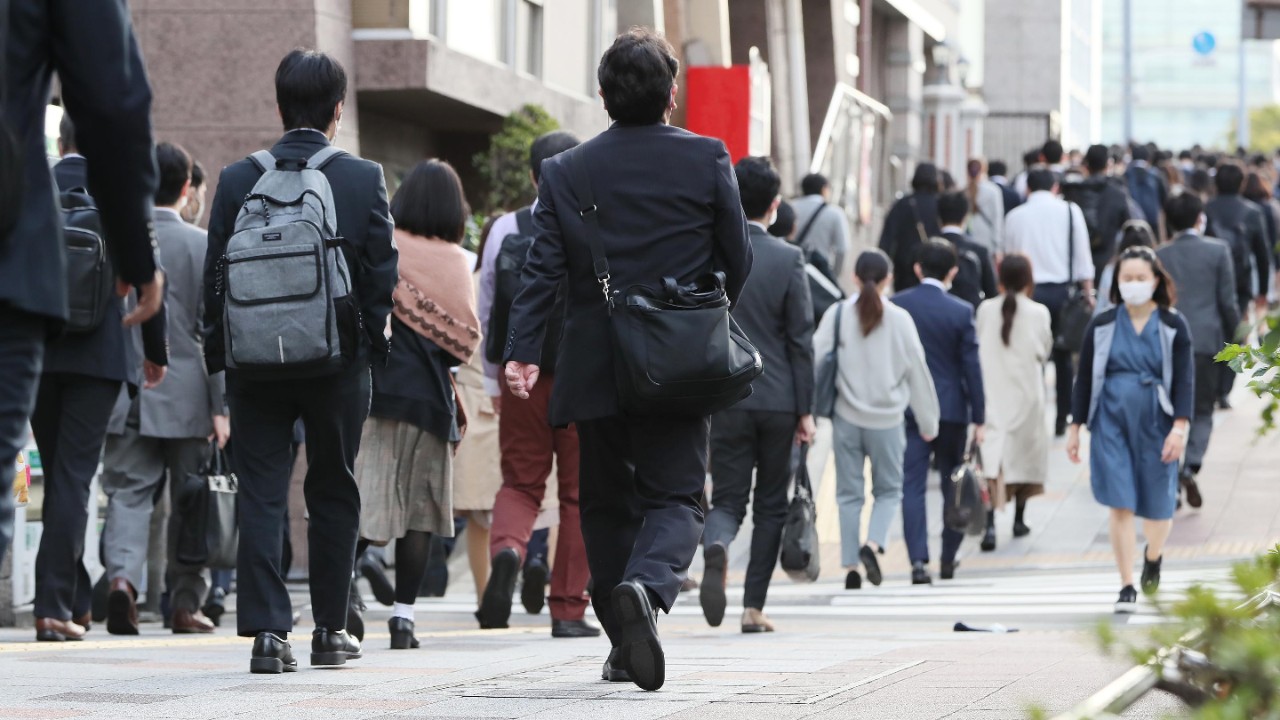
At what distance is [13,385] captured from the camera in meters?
3.58

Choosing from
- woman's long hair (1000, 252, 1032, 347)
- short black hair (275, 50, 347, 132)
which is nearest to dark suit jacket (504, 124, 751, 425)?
short black hair (275, 50, 347, 132)

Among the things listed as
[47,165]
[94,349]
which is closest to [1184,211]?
[94,349]

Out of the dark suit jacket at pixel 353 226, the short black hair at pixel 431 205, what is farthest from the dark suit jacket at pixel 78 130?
the short black hair at pixel 431 205

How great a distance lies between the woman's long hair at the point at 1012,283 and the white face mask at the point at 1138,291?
116 inches

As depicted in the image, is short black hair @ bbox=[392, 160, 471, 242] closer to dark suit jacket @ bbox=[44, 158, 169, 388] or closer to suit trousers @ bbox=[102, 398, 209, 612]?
dark suit jacket @ bbox=[44, 158, 169, 388]

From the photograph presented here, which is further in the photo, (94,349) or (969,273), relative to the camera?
(969,273)

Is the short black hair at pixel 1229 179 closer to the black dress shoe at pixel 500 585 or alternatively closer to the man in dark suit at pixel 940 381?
the man in dark suit at pixel 940 381

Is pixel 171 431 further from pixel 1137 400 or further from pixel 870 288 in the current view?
pixel 1137 400

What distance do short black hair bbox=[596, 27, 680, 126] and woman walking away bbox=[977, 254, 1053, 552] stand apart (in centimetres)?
757

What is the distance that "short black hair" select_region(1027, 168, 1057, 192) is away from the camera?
16.9m

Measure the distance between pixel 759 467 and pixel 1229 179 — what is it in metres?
11.6

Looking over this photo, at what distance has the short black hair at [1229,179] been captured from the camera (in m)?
19.2

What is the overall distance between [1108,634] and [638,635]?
331 centimetres

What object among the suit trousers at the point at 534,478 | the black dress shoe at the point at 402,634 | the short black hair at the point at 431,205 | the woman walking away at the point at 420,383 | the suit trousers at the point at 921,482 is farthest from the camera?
the suit trousers at the point at 921,482
